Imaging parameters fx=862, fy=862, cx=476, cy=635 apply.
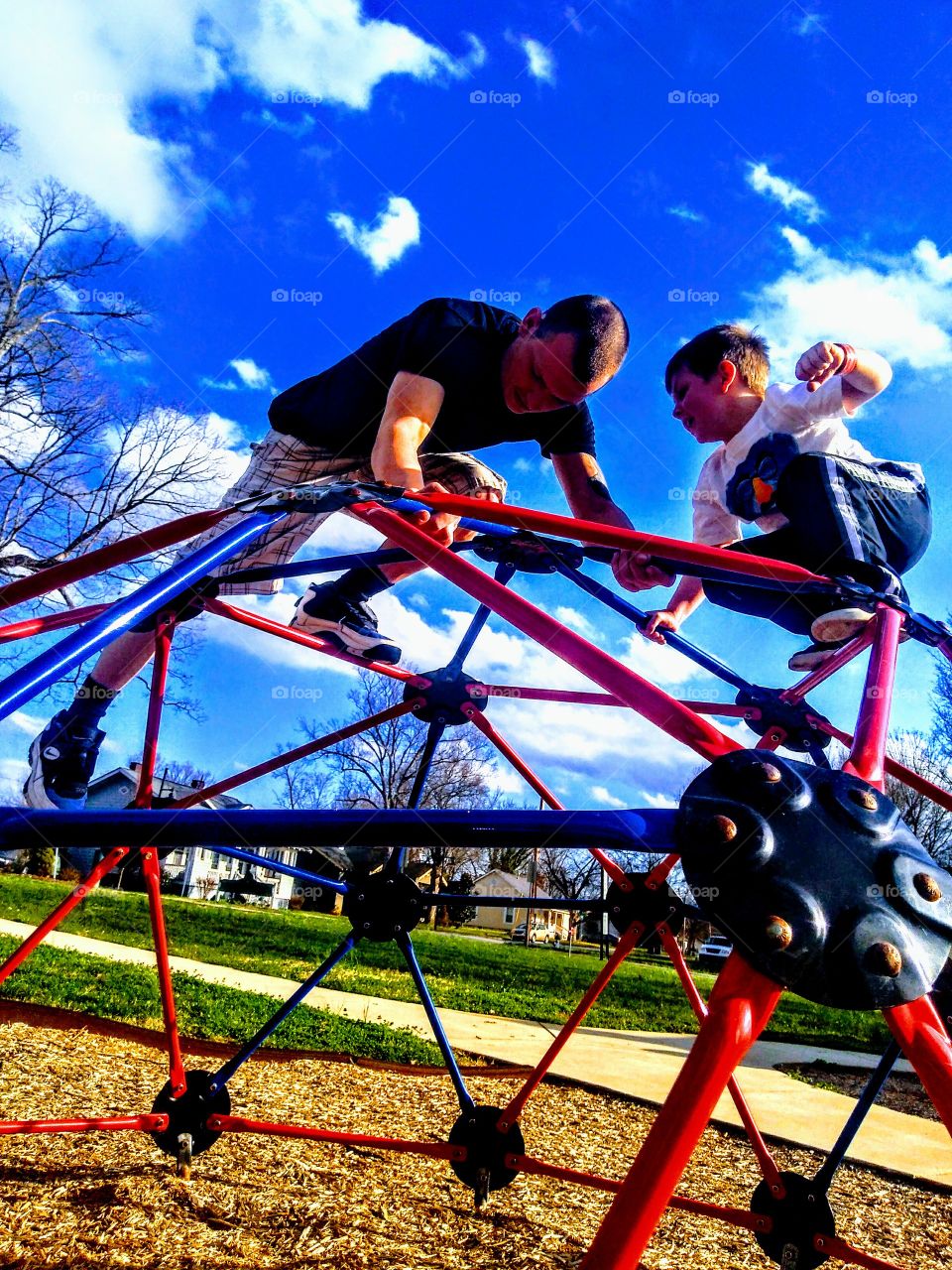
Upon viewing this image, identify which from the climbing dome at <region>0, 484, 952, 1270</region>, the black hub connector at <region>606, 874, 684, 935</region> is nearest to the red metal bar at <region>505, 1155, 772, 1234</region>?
the climbing dome at <region>0, 484, 952, 1270</region>

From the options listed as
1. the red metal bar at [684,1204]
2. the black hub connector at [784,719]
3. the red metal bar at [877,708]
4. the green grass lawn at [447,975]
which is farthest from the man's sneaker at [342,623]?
the green grass lawn at [447,975]

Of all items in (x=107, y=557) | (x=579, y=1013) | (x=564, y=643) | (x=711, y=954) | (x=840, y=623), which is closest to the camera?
(x=564, y=643)

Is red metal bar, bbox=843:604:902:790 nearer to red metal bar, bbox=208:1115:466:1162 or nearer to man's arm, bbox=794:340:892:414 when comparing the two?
man's arm, bbox=794:340:892:414

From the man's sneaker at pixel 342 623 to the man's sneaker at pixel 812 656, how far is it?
4.43ft

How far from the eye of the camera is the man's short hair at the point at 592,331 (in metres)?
2.48

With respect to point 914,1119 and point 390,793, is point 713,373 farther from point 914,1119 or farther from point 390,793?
point 390,793

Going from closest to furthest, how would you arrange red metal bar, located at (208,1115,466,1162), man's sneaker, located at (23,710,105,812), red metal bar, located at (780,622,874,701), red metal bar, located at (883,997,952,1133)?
red metal bar, located at (883,997,952,1133), red metal bar, located at (208,1115,466,1162), red metal bar, located at (780,622,874,701), man's sneaker, located at (23,710,105,812)

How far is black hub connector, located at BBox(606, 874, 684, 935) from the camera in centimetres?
228

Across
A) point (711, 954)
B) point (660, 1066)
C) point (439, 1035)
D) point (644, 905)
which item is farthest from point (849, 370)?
point (711, 954)

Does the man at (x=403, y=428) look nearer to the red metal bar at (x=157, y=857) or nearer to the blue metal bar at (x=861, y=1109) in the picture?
the red metal bar at (x=157, y=857)

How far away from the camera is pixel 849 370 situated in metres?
2.24

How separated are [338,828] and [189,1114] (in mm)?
1878

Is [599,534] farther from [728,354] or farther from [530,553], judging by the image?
[728,354]

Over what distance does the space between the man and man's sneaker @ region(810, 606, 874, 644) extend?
0.99 m
